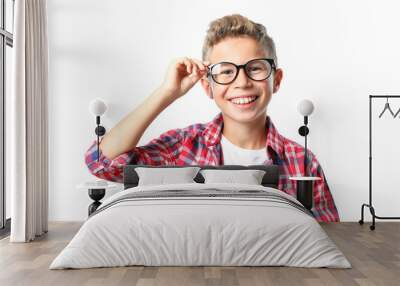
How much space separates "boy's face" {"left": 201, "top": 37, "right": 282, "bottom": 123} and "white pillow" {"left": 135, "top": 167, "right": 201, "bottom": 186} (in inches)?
34.7

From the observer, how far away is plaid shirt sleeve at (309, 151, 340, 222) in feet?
21.5

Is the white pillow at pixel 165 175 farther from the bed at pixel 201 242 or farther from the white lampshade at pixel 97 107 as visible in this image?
the bed at pixel 201 242

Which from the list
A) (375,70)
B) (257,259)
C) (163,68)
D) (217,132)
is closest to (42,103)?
(163,68)

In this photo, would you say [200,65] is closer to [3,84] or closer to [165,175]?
[165,175]

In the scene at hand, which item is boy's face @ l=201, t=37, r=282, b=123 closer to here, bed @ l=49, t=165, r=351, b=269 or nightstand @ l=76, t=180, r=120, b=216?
nightstand @ l=76, t=180, r=120, b=216

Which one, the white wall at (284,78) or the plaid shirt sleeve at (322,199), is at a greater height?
the white wall at (284,78)

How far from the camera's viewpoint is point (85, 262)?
13.2 feet

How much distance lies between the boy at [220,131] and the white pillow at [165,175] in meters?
0.37

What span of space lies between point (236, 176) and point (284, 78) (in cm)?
142

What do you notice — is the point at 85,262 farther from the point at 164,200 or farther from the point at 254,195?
the point at 254,195

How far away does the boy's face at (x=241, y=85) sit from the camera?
6.30 m

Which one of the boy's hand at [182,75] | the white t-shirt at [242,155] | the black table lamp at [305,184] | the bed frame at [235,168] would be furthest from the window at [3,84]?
the black table lamp at [305,184]

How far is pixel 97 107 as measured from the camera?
6.39 m

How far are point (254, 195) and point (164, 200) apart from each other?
0.77 m
